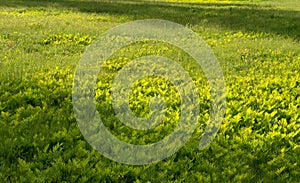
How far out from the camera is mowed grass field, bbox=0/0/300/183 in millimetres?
4855

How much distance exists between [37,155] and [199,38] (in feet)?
33.3

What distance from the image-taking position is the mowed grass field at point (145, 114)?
4.86 m

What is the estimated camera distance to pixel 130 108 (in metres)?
6.84

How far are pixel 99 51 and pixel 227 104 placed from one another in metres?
4.96

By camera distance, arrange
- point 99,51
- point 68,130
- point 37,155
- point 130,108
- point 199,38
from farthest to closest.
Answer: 1. point 199,38
2. point 99,51
3. point 130,108
4. point 68,130
5. point 37,155

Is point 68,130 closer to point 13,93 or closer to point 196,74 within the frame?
point 13,93

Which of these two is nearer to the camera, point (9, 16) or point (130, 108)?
point (130, 108)

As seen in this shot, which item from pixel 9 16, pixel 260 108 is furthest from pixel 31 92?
pixel 9 16

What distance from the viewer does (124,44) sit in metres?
12.1

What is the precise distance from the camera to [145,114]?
6617mm

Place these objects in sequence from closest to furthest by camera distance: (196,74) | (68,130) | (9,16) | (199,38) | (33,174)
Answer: (33,174) < (68,130) < (196,74) < (199,38) < (9,16)

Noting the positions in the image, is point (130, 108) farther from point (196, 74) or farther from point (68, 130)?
point (196, 74)

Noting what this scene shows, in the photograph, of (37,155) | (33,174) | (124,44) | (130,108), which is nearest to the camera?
(33,174)

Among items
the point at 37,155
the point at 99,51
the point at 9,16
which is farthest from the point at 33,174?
the point at 9,16
